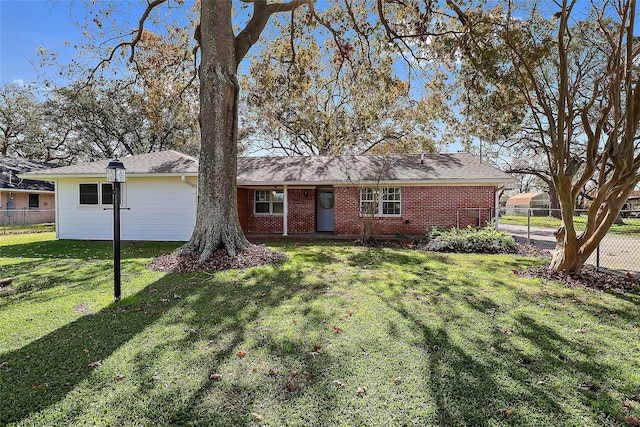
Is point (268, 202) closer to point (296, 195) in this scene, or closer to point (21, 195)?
point (296, 195)

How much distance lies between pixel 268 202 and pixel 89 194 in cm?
721

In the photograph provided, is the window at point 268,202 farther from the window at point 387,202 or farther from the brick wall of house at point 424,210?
the window at point 387,202

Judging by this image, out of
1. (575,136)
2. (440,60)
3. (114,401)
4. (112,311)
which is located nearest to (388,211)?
(440,60)

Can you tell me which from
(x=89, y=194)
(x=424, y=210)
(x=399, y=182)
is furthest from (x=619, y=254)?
(x=89, y=194)

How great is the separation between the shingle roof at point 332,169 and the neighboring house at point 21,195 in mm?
12072

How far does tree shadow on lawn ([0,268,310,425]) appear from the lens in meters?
2.88

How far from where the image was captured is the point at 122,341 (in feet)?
12.7

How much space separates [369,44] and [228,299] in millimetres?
9581

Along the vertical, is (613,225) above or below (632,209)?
Result: below

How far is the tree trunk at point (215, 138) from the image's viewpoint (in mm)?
8695

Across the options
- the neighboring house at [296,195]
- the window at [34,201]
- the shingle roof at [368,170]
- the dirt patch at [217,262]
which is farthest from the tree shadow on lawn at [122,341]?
the window at [34,201]

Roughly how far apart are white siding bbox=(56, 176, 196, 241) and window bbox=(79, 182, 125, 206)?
169mm

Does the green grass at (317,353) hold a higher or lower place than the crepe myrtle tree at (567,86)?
lower

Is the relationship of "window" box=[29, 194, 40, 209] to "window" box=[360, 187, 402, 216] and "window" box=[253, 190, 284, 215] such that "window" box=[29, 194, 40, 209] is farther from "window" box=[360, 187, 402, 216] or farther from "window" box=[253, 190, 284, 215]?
"window" box=[360, 187, 402, 216]
